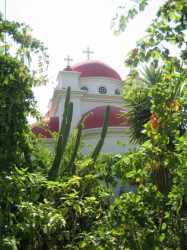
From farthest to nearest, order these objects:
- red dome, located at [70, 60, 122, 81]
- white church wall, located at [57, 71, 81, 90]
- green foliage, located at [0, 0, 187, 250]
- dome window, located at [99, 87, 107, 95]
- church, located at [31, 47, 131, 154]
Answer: red dome, located at [70, 60, 122, 81] < dome window, located at [99, 87, 107, 95] < white church wall, located at [57, 71, 81, 90] < church, located at [31, 47, 131, 154] < green foliage, located at [0, 0, 187, 250]

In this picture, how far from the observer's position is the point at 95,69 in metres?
23.0

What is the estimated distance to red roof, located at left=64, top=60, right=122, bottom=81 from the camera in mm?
22691

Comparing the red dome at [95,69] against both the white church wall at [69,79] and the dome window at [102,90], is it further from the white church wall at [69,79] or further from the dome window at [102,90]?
the white church wall at [69,79]

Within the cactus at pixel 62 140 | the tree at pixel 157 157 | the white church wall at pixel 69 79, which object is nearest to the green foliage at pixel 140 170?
the tree at pixel 157 157

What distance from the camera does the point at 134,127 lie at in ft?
32.9

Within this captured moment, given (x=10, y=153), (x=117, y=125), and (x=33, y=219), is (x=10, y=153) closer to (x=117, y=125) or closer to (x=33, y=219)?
(x=33, y=219)

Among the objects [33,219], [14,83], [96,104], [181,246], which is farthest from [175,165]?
[96,104]

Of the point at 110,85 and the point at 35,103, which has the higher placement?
the point at 110,85

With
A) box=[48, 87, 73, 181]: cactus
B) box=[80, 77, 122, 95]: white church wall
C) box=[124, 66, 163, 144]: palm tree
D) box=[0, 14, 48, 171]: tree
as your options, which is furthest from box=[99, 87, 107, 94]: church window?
box=[0, 14, 48, 171]: tree

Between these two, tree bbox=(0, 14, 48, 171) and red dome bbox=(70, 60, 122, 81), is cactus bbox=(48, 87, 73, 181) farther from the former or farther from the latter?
red dome bbox=(70, 60, 122, 81)

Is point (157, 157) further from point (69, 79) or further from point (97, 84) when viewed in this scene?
point (97, 84)

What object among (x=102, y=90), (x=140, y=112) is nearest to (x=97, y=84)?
(x=102, y=90)

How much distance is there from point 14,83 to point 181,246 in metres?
2.54

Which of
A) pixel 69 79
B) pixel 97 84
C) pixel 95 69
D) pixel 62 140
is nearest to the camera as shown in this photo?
pixel 62 140
